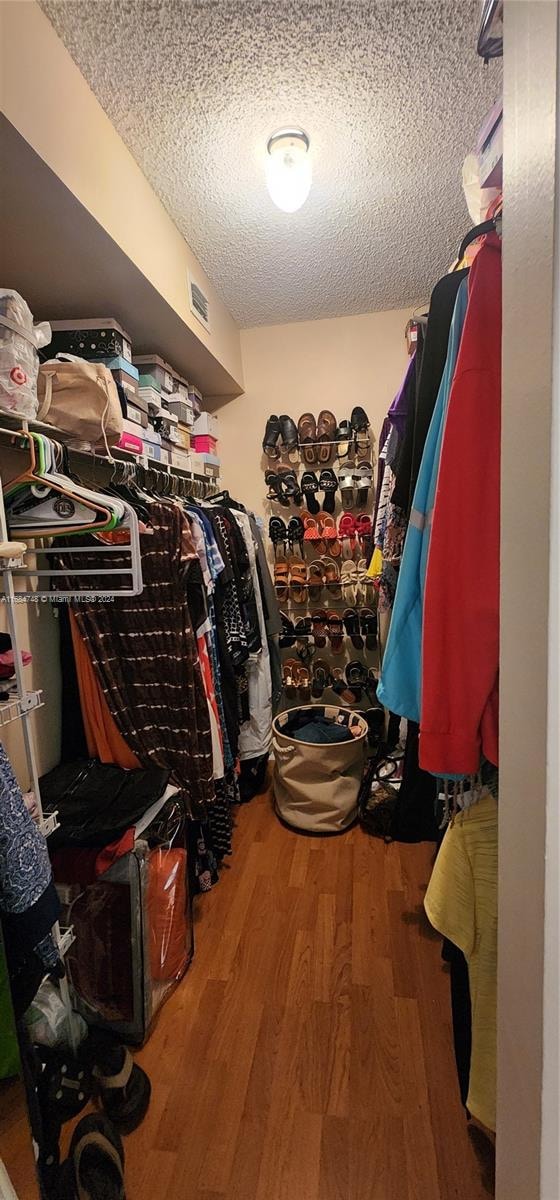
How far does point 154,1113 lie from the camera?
1198mm

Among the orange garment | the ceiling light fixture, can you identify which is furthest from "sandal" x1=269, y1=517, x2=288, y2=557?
the ceiling light fixture

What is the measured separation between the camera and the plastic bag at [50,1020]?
1169 mm

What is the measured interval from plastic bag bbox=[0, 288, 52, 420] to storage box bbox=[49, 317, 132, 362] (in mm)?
561

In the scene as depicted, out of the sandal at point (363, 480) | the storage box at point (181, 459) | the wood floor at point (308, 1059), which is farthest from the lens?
the sandal at point (363, 480)

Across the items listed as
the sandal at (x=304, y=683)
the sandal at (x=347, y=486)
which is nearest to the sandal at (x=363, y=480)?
the sandal at (x=347, y=486)

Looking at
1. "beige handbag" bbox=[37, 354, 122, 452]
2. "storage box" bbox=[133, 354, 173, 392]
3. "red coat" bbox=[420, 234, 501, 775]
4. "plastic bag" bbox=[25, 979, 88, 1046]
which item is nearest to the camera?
"red coat" bbox=[420, 234, 501, 775]

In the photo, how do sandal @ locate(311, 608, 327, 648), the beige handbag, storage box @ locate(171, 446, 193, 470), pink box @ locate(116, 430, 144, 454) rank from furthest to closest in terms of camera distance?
1. sandal @ locate(311, 608, 327, 648)
2. storage box @ locate(171, 446, 193, 470)
3. pink box @ locate(116, 430, 144, 454)
4. the beige handbag

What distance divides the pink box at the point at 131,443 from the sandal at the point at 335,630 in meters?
1.49

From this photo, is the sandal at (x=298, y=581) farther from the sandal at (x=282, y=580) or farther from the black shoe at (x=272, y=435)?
the black shoe at (x=272, y=435)

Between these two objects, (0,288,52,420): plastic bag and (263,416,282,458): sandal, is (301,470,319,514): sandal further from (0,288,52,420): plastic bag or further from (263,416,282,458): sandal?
(0,288,52,420): plastic bag

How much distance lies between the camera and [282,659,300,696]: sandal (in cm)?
289

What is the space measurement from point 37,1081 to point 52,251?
2107 mm

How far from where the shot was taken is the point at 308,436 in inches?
110

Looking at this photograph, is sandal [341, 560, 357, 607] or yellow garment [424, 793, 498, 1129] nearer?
yellow garment [424, 793, 498, 1129]
